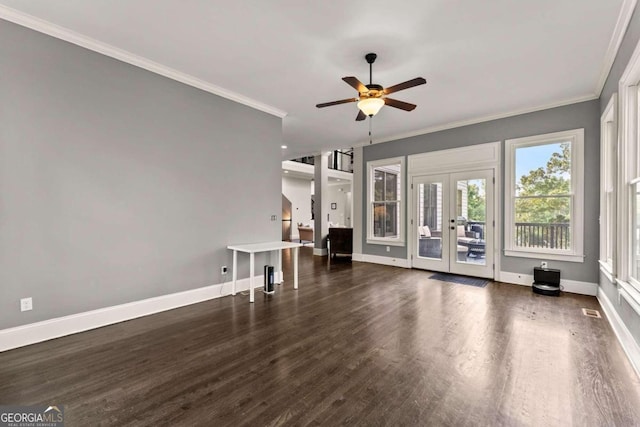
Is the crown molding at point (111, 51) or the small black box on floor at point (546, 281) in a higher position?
the crown molding at point (111, 51)

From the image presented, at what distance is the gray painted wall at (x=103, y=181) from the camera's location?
8.77 ft

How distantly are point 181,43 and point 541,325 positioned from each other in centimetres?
498

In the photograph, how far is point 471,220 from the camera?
557 centimetres

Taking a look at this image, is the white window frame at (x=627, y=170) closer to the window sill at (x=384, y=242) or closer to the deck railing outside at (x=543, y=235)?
the deck railing outside at (x=543, y=235)

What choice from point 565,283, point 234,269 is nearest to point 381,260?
point 565,283

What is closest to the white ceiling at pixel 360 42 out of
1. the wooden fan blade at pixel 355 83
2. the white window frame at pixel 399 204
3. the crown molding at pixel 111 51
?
the crown molding at pixel 111 51

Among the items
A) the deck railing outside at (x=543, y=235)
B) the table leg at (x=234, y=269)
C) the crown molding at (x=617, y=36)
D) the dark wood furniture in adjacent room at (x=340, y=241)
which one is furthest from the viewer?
the dark wood furniture in adjacent room at (x=340, y=241)

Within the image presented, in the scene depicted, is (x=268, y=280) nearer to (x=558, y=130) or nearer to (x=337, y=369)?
(x=337, y=369)

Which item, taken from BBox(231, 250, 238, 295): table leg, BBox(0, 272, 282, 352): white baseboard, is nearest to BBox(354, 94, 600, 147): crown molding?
BBox(231, 250, 238, 295): table leg

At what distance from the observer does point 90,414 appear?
69.8 inches

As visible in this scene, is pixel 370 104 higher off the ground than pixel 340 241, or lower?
higher

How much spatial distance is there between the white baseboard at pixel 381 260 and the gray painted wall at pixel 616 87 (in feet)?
10.7

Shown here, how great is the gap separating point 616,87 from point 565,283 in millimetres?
2898

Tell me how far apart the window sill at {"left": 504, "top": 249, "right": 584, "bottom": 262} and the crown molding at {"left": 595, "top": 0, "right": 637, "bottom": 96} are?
2474 millimetres
